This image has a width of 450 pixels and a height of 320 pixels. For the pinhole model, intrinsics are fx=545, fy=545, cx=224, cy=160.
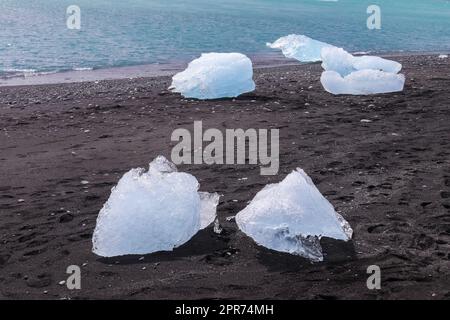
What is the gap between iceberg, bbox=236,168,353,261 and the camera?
480cm

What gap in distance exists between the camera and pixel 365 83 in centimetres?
1160

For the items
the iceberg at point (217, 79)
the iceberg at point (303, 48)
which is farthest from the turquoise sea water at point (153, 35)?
the iceberg at point (217, 79)

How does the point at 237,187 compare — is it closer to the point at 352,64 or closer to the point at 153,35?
the point at 352,64

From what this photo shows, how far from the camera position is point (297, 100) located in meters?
11.1

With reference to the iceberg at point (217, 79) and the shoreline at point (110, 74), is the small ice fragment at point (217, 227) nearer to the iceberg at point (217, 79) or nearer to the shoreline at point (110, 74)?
the iceberg at point (217, 79)

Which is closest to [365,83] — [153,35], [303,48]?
[303,48]

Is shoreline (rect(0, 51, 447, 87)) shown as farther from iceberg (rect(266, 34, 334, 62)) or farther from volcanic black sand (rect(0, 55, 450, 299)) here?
volcanic black sand (rect(0, 55, 450, 299))

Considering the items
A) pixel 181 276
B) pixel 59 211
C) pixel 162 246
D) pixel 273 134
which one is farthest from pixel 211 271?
pixel 273 134

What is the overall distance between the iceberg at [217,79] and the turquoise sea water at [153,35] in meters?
9.83

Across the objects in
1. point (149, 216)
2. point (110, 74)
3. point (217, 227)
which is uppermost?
point (110, 74)

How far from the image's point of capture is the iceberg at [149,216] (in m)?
4.85

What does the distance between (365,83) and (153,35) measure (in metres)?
21.6

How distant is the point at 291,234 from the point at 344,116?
537cm

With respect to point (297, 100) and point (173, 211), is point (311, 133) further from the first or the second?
point (173, 211)
